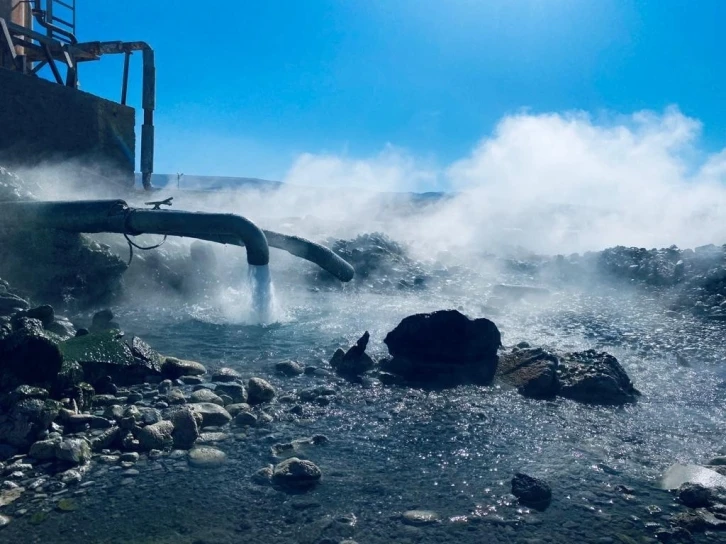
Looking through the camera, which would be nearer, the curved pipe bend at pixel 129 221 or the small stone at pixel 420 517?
the small stone at pixel 420 517

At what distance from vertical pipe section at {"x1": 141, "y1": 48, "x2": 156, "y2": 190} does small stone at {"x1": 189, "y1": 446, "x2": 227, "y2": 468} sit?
15736 millimetres

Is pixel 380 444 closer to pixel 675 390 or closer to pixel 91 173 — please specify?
pixel 675 390

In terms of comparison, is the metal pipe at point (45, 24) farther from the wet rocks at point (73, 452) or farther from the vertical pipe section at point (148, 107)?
the wet rocks at point (73, 452)

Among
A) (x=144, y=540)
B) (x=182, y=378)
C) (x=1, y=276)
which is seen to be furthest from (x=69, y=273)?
(x=144, y=540)

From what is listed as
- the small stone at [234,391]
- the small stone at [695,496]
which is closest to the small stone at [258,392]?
the small stone at [234,391]

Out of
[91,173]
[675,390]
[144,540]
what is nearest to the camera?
[144,540]

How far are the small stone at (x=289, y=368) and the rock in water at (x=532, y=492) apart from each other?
11.8ft

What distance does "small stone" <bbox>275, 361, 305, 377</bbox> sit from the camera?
716 cm

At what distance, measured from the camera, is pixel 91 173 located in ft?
51.0

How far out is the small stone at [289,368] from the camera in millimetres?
7156

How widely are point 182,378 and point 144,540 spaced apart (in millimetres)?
3144

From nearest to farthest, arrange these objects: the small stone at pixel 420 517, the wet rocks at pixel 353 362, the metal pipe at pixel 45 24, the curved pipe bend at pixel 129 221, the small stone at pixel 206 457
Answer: the small stone at pixel 420 517 → the small stone at pixel 206 457 → the wet rocks at pixel 353 362 → the curved pipe bend at pixel 129 221 → the metal pipe at pixel 45 24

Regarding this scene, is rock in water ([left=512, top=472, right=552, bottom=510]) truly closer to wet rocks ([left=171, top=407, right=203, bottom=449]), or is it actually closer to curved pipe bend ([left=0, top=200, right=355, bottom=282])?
wet rocks ([left=171, top=407, right=203, bottom=449])

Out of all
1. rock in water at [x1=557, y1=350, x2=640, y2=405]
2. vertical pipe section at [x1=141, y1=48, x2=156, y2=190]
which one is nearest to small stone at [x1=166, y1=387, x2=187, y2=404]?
rock in water at [x1=557, y1=350, x2=640, y2=405]
